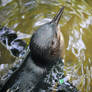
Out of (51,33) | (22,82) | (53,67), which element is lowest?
(53,67)

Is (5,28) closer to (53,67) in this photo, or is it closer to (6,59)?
(6,59)

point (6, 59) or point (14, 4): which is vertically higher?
point (14, 4)

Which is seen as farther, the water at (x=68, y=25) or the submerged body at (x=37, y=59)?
the water at (x=68, y=25)

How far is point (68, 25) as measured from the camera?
4.83 metres

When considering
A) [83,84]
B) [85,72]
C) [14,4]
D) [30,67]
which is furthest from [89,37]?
[14,4]

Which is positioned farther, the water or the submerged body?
the water

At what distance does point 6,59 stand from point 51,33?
1601 millimetres

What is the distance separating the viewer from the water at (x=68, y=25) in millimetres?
4051

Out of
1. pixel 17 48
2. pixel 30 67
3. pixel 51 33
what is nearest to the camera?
pixel 51 33

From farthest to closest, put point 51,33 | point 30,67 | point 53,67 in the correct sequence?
1. point 53,67
2. point 30,67
3. point 51,33

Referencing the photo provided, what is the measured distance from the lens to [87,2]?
5.23m

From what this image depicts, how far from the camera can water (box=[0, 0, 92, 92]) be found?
4.05 meters

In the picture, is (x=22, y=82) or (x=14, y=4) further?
(x=14, y=4)

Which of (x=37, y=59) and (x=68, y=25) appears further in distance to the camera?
(x=68, y=25)
